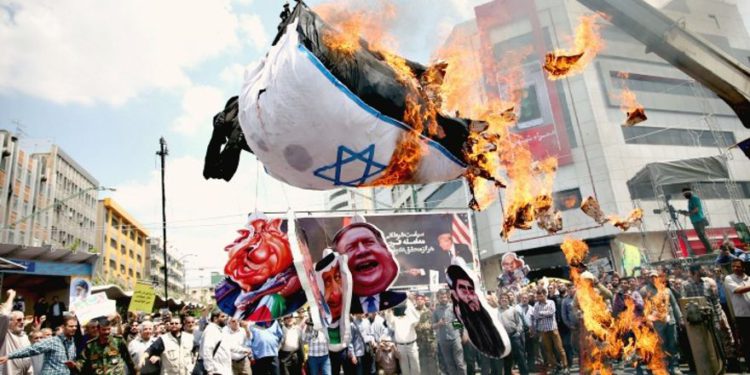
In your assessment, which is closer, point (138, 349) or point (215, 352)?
point (215, 352)

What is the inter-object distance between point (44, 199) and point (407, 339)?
173ft

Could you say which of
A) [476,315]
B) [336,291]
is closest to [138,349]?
[336,291]

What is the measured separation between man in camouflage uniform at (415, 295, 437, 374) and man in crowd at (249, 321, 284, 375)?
11.6ft

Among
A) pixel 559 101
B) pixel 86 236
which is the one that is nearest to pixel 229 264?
pixel 559 101

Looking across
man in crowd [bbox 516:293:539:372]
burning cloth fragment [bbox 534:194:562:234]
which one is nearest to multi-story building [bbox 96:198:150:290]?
man in crowd [bbox 516:293:539:372]

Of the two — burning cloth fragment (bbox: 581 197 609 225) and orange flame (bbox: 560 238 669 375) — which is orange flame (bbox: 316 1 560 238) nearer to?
burning cloth fragment (bbox: 581 197 609 225)

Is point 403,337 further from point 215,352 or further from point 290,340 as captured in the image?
point 215,352

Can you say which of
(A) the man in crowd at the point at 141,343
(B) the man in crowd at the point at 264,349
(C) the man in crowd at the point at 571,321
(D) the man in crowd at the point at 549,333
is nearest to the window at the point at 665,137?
(C) the man in crowd at the point at 571,321

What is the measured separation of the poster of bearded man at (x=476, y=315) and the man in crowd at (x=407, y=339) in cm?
554

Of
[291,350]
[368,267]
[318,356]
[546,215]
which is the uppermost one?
[546,215]

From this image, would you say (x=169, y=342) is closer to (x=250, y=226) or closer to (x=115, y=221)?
(x=250, y=226)

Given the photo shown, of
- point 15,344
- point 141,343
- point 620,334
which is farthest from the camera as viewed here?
point 620,334

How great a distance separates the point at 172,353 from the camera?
8.19 metres

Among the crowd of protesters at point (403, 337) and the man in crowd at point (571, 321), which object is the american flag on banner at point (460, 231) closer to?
the crowd of protesters at point (403, 337)
